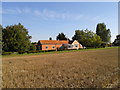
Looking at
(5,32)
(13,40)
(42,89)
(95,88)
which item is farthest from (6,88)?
(5,32)

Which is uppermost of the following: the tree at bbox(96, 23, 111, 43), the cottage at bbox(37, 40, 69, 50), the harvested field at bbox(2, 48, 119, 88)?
the tree at bbox(96, 23, 111, 43)

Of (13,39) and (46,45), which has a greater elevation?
(13,39)

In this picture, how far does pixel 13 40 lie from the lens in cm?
3198

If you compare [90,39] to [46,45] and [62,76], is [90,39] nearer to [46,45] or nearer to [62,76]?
[46,45]

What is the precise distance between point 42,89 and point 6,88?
1635 mm

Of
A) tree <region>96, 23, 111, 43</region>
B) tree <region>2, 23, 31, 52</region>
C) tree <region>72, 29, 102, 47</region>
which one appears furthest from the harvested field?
tree <region>96, 23, 111, 43</region>

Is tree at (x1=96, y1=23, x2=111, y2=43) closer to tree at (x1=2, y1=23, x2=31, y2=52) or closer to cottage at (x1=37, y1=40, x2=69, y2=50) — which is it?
cottage at (x1=37, y1=40, x2=69, y2=50)

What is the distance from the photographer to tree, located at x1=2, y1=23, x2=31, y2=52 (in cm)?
3173

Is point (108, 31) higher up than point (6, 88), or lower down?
higher up

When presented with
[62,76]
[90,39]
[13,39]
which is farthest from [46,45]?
[62,76]

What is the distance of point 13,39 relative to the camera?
31922mm

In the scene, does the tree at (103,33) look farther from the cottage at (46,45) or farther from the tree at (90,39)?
the cottage at (46,45)

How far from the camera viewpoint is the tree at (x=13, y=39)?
31734 mm

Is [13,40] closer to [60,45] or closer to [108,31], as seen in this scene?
[60,45]
